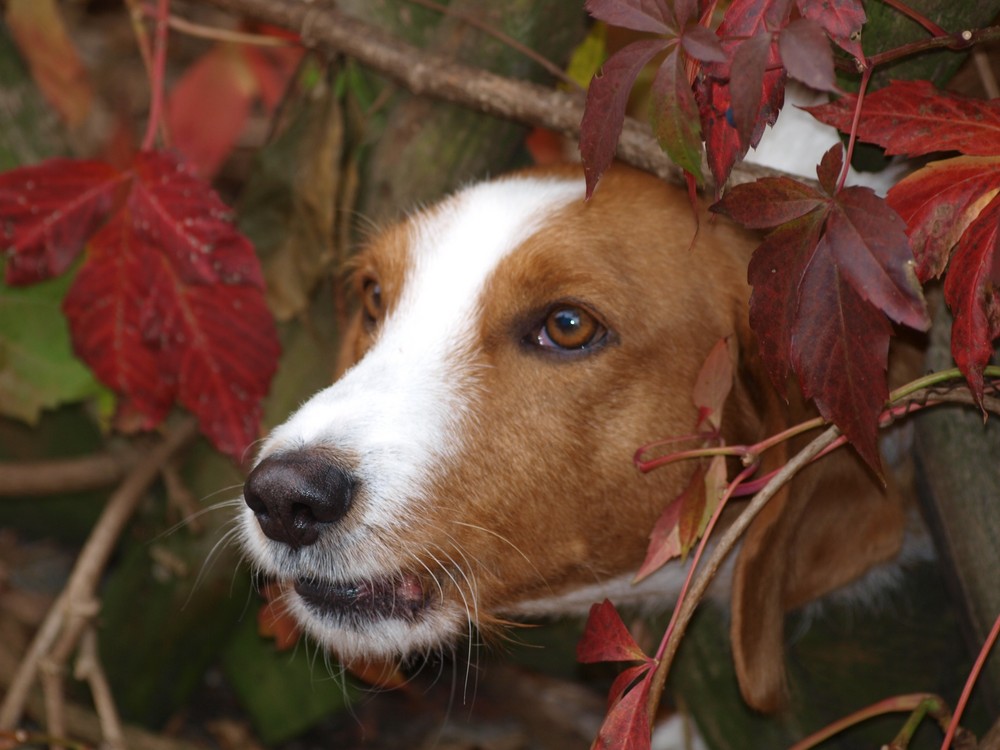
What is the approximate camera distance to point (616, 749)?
1.74 meters

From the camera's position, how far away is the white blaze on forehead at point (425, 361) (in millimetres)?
2078

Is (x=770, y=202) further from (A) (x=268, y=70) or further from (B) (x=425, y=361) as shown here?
(A) (x=268, y=70)

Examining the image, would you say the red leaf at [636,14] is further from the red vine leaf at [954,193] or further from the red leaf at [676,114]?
the red vine leaf at [954,193]

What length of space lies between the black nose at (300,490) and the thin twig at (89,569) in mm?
1265

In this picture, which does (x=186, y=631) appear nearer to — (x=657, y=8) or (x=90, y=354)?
(x=90, y=354)

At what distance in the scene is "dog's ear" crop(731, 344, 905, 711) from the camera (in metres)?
2.30

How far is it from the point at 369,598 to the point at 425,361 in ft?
1.67

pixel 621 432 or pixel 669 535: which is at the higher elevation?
pixel 621 432

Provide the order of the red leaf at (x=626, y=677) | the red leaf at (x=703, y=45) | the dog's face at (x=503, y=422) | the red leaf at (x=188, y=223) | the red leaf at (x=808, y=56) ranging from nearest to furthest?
the red leaf at (x=808, y=56)
the red leaf at (x=703, y=45)
the red leaf at (x=626, y=677)
the dog's face at (x=503, y=422)
the red leaf at (x=188, y=223)

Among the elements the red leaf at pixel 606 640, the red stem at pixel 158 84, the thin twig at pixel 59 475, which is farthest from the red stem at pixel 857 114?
the thin twig at pixel 59 475

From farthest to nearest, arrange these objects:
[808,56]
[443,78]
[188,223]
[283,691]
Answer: [283,691], [443,78], [188,223], [808,56]

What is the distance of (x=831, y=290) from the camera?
1640 mm

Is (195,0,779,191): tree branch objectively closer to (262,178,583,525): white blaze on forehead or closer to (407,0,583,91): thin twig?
(407,0,583,91): thin twig

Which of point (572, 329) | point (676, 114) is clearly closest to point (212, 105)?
point (572, 329)
